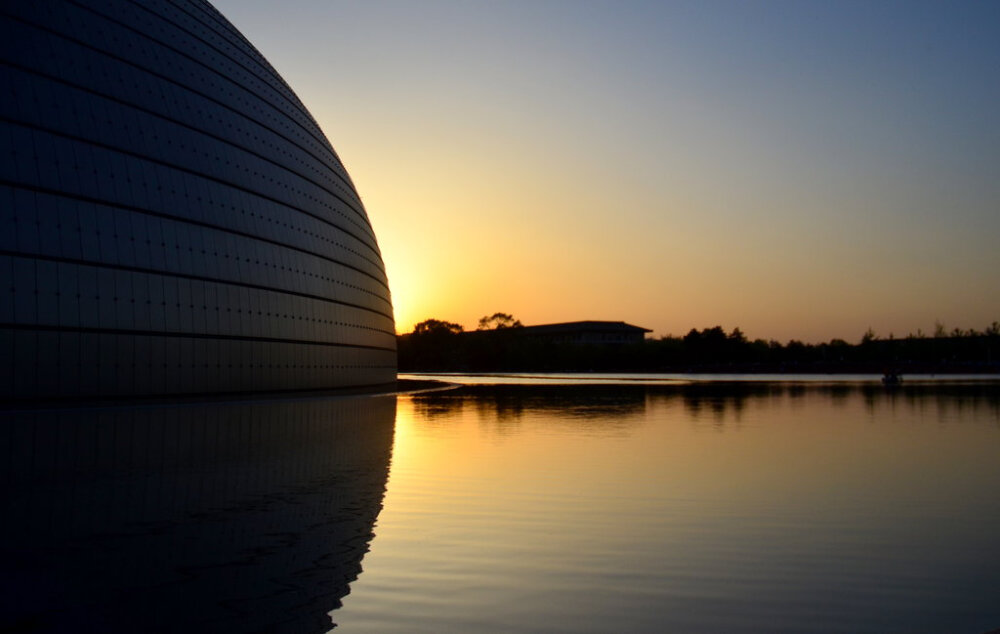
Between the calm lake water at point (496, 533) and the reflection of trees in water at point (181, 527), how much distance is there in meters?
0.04

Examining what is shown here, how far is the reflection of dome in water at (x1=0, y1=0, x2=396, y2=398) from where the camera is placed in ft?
85.5

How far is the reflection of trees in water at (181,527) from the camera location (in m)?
6.42

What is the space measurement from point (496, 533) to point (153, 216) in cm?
2472

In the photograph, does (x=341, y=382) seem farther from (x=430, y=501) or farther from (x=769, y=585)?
(x=769, y=585)

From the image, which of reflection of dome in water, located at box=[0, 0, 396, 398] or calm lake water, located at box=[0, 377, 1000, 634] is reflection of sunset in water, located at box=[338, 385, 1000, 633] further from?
reflection of dome in water, located at box=[0, 0, 396, 398]

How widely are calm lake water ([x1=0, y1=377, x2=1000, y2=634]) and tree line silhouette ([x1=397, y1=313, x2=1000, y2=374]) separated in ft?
412

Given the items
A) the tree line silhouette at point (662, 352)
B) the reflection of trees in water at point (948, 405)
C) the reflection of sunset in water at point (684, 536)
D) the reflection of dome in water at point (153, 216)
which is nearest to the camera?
the reflection of sunset in water at point (684, 536)

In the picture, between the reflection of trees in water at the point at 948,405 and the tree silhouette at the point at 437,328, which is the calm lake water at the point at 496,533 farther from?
the tree silhouette at the point at 437,328

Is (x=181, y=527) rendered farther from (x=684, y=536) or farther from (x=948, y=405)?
(x=948, y=405)

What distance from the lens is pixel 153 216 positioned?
3044 cm

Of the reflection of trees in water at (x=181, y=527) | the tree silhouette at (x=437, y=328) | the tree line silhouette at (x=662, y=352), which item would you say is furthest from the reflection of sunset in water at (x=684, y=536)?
the tree silhouette at (x=437, y=328)

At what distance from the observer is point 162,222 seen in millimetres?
30750

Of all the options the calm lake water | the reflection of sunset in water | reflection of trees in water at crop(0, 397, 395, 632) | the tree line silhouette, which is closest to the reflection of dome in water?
the calm lake water

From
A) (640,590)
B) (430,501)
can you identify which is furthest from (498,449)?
(640,590)
